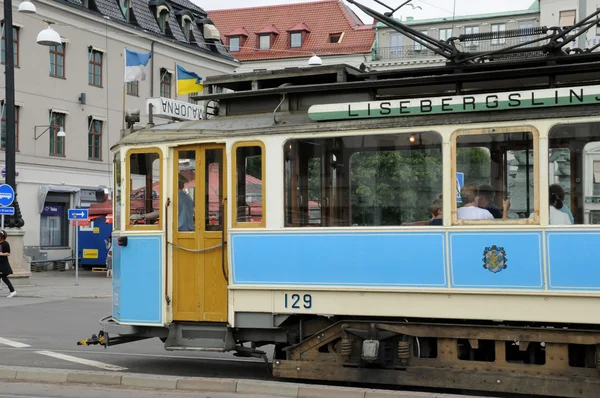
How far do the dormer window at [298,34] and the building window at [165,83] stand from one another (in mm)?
20658

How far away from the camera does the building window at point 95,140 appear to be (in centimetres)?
4106

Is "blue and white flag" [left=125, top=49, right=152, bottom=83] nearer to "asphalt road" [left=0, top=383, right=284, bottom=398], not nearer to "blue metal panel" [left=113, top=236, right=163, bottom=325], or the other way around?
"blue metal panel" [left=113, top=236, right=163, bottom=325]

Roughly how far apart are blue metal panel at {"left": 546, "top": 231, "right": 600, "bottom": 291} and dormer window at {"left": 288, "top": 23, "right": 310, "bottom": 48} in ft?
190

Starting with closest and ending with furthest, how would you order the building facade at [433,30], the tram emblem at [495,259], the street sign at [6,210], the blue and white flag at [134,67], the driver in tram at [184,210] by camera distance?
the tram emblem at [495,259] < the driver in tram at [184,210] < the blue and white flag at [134,67] < the street sign at [6,210] < the building facade at [433,30]

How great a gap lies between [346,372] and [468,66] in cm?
326

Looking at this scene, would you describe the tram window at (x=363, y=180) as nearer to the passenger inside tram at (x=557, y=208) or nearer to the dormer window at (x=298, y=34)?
the passenger inside tram at (x=557, y=208)

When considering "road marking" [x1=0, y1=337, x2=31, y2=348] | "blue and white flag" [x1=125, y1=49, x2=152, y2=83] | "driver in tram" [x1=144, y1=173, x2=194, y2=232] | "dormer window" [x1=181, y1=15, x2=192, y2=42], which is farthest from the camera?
"dormer window" [x1=181, y1=15, x2=192, y2=42]

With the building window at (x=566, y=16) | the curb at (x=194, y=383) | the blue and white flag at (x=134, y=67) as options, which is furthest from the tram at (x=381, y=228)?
the building window at (x=566, y=16)

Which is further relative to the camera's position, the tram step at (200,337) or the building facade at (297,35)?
the building facade at (297,35)

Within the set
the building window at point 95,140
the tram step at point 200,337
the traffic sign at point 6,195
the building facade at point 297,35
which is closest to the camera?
the tram step at point 200,337

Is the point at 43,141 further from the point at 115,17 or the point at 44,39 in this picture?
the point at 44,39

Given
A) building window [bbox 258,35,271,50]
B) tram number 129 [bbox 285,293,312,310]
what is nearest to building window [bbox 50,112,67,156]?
building window [bbox 258,35,271,50]

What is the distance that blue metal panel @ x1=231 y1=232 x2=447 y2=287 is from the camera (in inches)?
344

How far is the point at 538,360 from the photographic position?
28.3ft
